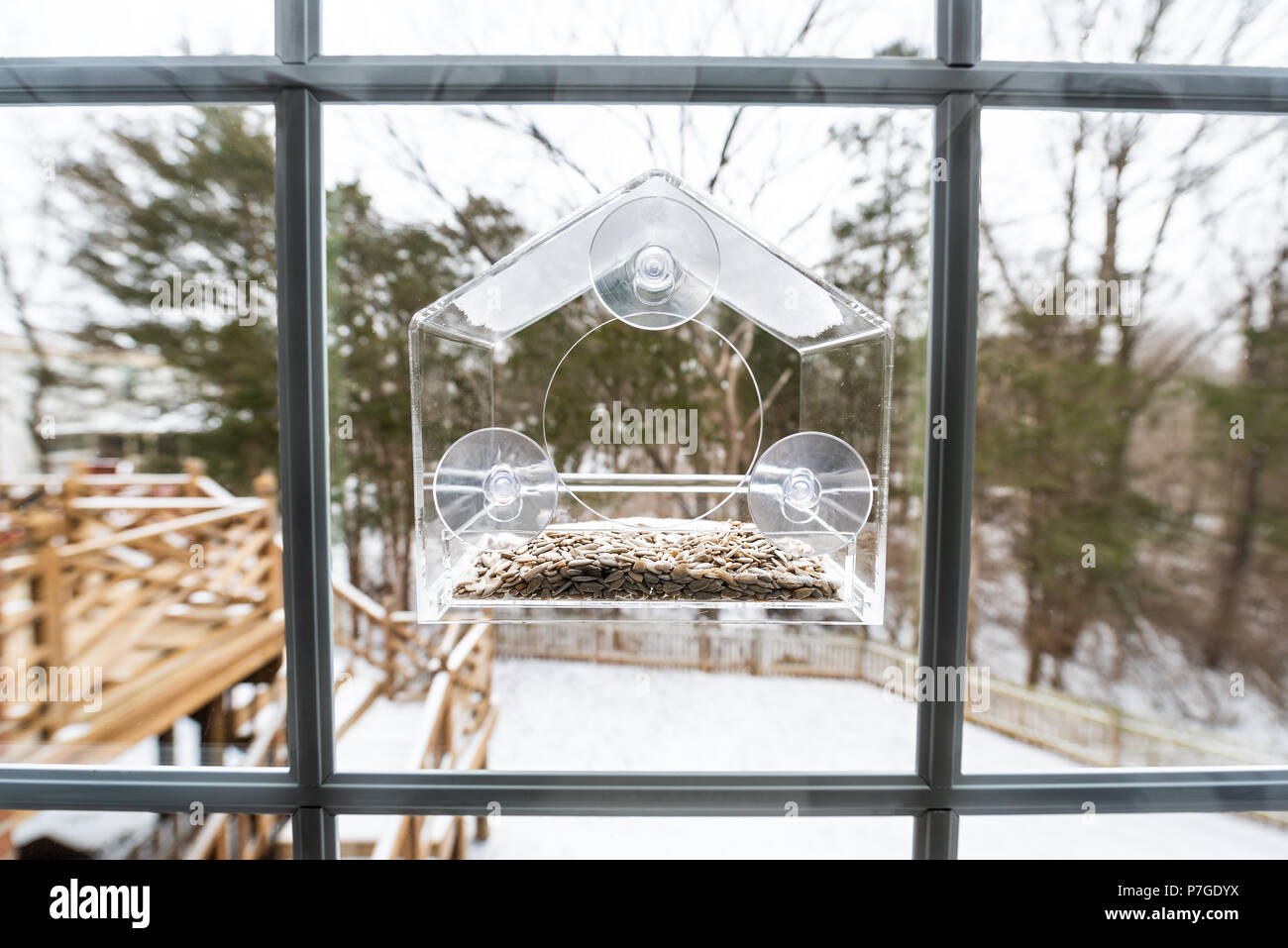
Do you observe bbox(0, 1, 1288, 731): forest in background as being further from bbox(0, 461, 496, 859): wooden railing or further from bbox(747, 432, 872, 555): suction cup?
bbox(747, 432, 872, 555): suction cup

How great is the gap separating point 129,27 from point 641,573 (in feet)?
5.97

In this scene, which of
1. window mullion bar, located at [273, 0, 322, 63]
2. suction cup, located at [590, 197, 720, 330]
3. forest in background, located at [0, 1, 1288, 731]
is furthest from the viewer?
forest in background, located at [0, 1, 1288, 731]

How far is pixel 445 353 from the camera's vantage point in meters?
1.19

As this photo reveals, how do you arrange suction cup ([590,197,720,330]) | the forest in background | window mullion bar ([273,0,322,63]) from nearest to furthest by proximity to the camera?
suction cup ([590,197,720,330]) < window mullion bar ([273,0,322,63]) < the forest in background

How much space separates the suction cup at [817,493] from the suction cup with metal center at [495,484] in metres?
0.44

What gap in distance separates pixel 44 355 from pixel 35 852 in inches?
49.9

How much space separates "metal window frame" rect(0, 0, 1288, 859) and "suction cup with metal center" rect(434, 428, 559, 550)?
53 cm

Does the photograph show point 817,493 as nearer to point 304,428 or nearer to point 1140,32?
point 304,428

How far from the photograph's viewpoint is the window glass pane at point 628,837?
1532 mm

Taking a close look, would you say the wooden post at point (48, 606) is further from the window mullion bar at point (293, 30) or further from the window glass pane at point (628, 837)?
the window mullion bar at point (293, 30)

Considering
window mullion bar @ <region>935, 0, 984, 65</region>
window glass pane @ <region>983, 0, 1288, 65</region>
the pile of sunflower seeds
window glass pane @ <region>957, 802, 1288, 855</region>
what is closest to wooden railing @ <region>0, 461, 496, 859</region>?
the pile of sunflower seeds

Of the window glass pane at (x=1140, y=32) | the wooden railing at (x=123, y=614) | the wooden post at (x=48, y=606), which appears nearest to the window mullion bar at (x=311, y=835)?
the wooden railing at (x=123, y=614)

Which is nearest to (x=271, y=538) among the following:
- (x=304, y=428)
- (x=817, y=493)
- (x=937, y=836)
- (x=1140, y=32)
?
(x=304, y=428)

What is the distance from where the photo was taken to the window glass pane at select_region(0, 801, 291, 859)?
1.53m
